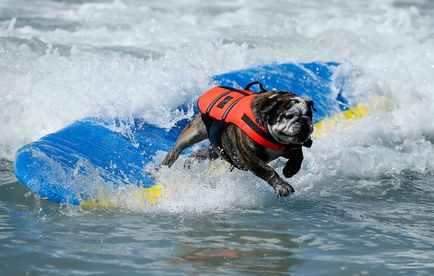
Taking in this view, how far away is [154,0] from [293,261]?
1131 centimetres

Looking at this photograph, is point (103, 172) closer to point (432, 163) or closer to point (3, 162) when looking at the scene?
point (3, 162)

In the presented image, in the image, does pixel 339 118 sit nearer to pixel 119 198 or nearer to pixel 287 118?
pixel 287 118

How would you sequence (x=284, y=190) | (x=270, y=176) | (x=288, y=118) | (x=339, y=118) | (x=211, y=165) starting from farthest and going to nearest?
(x=339, y=118) → (x=211, y=165) → (x=270, y=176) → (x=284, y=190) → (x=288, y=118)

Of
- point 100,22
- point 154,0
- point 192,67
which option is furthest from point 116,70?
point 154,0

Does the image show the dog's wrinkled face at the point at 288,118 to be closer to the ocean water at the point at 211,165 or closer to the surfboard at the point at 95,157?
the ocean water at the point at 211,165

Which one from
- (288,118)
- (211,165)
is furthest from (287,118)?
(211,165)

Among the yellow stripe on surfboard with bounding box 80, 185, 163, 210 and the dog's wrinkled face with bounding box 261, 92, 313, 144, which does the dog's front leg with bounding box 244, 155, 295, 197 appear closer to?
the dog's wrinkled face with bounding box 261, 92, 313, 144

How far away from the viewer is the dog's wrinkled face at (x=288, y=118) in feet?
16.7

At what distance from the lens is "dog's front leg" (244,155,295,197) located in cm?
526

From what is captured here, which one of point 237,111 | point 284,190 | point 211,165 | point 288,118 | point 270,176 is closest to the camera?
point 288,118

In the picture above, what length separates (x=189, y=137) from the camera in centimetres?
618

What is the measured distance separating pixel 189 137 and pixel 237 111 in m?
0.76

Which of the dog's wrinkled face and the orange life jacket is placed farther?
the orange life jacket

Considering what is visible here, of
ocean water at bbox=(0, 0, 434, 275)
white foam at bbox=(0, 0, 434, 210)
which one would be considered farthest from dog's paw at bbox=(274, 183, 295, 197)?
white foam at bbox=(0, 0, 434, 210)
